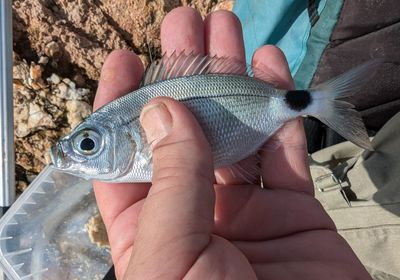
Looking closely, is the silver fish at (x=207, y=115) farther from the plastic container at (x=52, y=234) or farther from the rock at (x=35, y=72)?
the rock at (x=35, y=72)

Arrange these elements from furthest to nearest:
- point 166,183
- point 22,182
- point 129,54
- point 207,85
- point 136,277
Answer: point 22,182
point 129,54
point 207,85
point 166,183
point 136,277

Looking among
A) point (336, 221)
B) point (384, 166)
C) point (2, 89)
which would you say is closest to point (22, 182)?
point (2, 89)

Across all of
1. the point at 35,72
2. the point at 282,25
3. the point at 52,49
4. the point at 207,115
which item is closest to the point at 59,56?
the point at 52,49

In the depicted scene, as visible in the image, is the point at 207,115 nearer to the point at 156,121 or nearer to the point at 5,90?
the point at 156,121

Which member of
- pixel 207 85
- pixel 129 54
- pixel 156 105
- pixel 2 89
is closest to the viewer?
pixel 156 105

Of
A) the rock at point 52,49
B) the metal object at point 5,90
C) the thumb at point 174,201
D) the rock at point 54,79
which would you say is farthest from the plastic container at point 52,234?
the thumb at point 174,201

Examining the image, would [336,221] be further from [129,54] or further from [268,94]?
[129,54]
